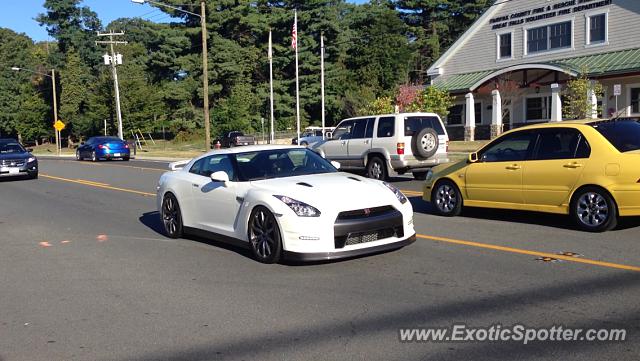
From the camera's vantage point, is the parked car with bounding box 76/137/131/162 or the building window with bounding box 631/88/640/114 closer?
the building window with bounding box 631/88/640/114

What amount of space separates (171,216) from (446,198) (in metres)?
4.53

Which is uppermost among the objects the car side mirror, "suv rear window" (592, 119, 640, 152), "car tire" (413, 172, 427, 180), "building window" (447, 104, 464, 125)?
"building window" (447, 104, 464, 125)

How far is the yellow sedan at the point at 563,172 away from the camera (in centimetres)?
830

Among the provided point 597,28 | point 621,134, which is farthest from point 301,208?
point 597,28

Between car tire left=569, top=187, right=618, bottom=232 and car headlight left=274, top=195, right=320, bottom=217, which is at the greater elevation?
car headlight left=274, top=195, right=320, bottom=217

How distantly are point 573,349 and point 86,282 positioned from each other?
512 cm

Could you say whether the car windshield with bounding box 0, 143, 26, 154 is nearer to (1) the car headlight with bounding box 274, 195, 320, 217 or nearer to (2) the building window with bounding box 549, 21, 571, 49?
(1) the car headlight with bounding box 274, 195, 320, 217

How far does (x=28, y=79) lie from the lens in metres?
89.8

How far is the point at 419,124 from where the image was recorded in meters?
16.6

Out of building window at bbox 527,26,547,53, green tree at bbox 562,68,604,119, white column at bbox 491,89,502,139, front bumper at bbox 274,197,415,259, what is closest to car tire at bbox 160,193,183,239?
front bumper at bbox 274,197,415,259

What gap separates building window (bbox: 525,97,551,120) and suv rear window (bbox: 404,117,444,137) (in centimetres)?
2372

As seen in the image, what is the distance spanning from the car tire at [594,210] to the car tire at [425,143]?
7.48m

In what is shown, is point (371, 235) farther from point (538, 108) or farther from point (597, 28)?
point (538, 108)

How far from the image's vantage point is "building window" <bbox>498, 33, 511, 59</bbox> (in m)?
39.4
